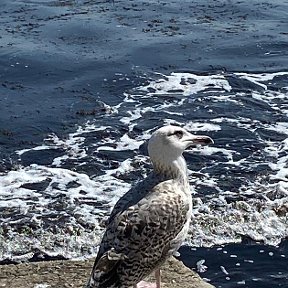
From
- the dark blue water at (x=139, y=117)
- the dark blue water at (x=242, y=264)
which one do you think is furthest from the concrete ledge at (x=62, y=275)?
the dark blue water at (x=139, y=117)

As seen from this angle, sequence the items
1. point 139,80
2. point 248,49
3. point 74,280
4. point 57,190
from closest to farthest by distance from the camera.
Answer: point 74,280
point 57,190
point 139,80
point 248,49

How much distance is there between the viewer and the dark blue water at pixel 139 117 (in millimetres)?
11609

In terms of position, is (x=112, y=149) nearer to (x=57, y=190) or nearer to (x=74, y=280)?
(x=57, y=190)

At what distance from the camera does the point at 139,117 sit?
1634 centimetres

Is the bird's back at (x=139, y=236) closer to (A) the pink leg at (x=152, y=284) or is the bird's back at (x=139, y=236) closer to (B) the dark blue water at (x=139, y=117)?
(A) the pink leg at (x=152, y=284)

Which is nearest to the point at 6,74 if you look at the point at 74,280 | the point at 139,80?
the point at 139,80

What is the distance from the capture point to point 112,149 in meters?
14.8

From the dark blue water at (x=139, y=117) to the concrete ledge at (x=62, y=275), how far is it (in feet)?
4.00

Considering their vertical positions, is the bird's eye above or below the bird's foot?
above

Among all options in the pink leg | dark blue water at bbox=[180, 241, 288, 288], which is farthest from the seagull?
dark blue water at bbox=[180, 241, 288, 288]

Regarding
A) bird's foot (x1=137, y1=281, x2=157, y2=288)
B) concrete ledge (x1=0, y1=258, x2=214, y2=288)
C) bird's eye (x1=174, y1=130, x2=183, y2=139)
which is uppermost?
bird's eye (x1=174, y1=130, x2=183, y2=139)

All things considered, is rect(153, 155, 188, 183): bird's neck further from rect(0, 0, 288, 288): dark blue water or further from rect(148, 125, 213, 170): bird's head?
rect(0, 0, 288, 288): dark blue water

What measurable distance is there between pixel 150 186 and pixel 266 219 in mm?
4486

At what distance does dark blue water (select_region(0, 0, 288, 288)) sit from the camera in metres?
11.6
